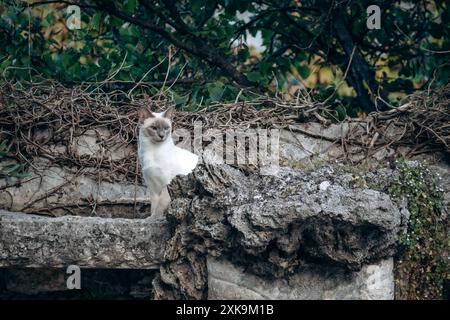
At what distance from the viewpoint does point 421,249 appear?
553 cm

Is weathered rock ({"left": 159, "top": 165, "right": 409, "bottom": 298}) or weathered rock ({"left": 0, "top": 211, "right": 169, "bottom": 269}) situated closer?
weathered rock ({"left": 159, "top": 165, "right": 409, "bottom": 298})

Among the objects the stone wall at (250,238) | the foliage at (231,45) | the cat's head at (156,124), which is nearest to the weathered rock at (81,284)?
the stone wall at (250,238)

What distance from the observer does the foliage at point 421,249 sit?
5535mm

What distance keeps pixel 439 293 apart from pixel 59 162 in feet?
10.8

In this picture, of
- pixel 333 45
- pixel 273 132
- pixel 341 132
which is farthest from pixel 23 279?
pixel 333 45

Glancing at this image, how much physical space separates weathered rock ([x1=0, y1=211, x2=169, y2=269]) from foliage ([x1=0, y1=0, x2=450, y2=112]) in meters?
2.48

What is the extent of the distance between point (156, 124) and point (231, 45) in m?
2.54

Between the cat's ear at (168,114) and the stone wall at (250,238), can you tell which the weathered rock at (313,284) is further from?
the cat's ear at (168,114)

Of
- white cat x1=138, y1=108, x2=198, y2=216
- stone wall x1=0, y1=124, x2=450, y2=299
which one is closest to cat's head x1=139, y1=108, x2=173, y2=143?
white cat x1=138, y1=108, x2=198, y2=216

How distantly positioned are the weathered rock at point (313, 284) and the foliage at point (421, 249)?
5.9 inches

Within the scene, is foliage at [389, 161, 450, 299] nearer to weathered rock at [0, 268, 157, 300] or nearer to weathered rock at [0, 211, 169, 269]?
weathered rock at [0, 211, 169, 269]

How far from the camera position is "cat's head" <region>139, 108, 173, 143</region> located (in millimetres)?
6688

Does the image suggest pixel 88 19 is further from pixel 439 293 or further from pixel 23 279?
pixel 439 293
